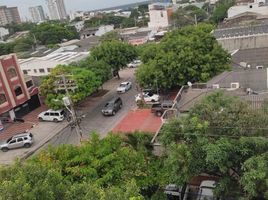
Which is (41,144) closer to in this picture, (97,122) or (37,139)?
(37,139)

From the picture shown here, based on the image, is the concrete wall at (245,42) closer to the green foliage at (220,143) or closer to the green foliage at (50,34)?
the green foliage at (220,143)

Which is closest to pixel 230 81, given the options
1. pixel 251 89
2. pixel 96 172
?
pixel 251 89

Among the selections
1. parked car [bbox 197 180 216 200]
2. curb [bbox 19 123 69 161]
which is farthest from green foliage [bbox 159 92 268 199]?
curb [bbox 19 123 69 161]

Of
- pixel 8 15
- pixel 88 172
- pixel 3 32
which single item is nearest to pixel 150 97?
pixel 88 172

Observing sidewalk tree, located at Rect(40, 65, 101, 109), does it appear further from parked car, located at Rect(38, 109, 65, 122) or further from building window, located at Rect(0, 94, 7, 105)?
building window, located at Rect(0, 94, 7, 105)

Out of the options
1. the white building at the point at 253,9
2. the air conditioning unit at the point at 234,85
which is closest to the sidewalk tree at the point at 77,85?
the air conditioning unit at the point at 234,85
